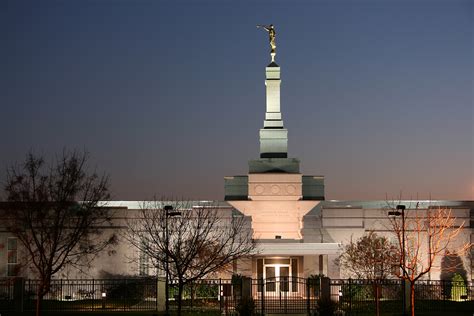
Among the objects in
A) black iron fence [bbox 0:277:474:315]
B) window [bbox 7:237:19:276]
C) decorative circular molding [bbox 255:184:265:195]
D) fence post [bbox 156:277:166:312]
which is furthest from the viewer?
decorative circular molding [bbox 255:184:265:195]

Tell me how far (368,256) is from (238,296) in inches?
341

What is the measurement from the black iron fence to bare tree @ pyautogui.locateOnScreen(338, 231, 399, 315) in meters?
0.98

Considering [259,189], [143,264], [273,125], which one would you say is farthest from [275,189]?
[143,264]

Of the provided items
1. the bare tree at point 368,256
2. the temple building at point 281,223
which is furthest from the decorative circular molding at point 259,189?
the bare tree at point 368,256

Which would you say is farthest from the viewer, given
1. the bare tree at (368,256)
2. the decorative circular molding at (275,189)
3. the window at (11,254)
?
the decorative circular molding at (275,189)

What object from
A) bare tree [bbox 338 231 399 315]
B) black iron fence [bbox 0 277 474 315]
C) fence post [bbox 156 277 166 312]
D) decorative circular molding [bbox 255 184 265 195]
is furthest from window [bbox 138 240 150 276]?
bare tree [bbox 338 231 399 315]

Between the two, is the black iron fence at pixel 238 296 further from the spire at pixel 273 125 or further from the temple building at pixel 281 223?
the spire at pixel 273 125

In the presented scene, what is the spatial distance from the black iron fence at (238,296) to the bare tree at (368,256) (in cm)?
98

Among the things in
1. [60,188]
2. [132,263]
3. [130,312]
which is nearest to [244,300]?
[130,312]

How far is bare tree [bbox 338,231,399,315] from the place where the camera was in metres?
46.9

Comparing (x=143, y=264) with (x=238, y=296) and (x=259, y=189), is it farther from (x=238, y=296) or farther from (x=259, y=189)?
(x=259, y=189)

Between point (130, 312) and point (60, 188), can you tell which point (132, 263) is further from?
point (60, 188)

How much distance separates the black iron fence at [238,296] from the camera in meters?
39.8

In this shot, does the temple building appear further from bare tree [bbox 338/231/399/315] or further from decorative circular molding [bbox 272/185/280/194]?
bare tree [bbox 338/231/399/315]
